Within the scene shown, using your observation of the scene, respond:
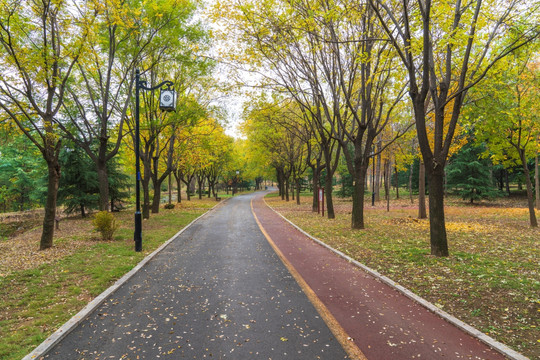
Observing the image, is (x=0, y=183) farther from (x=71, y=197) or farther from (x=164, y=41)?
(x=164, y=41)

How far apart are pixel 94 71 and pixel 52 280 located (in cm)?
956

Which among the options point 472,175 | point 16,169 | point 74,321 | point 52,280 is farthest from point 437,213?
point 16,169

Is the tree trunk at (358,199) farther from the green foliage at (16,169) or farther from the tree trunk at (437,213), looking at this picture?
the green foliage at (16,169)

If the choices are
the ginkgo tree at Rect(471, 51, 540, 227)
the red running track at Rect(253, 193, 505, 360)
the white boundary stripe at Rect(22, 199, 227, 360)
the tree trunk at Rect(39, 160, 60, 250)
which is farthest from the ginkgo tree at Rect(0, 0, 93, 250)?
the ginkgo tree at Rect(471, 51, 540, 227)

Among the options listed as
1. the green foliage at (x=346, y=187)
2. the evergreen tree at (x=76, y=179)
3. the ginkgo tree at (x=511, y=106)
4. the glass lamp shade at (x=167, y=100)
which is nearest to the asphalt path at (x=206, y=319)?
the glass lamp shade at (x=167, y=100)

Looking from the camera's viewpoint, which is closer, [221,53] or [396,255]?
[396,255]

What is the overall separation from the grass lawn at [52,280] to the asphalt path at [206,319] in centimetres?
45

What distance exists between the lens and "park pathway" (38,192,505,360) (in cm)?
340

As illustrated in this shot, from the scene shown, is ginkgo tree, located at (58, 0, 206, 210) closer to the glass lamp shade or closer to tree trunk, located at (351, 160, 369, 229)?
the glass lamp shade

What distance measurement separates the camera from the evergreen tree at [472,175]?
24594mm

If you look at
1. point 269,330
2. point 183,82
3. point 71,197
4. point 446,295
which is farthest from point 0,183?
point 446,295

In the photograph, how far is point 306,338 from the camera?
366 centimetres

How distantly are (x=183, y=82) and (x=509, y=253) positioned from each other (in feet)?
57.5

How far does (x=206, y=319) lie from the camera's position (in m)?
4.22
